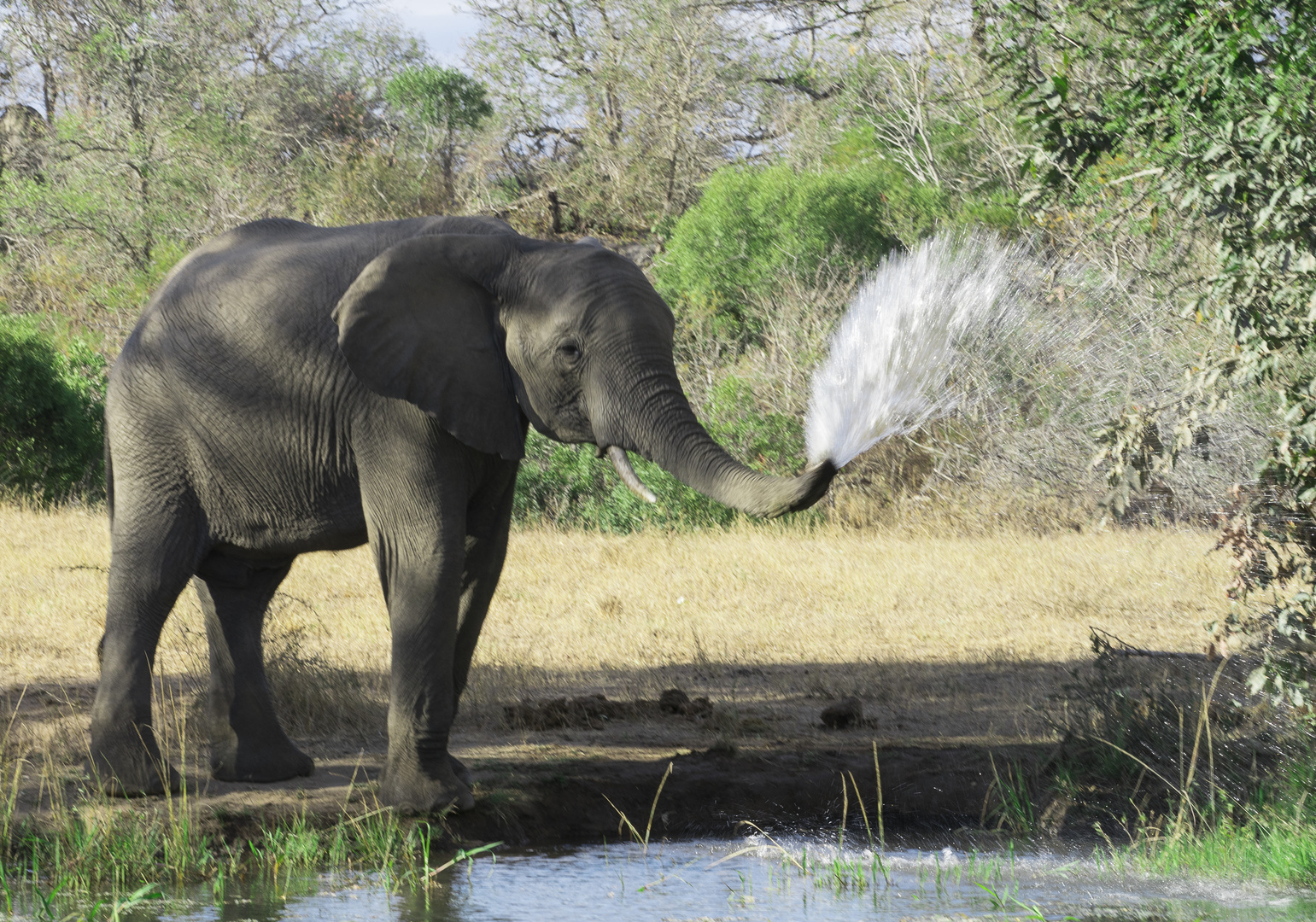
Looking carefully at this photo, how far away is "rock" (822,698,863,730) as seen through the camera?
821 centimetres

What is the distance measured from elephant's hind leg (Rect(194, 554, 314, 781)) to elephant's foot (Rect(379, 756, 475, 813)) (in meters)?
0.76

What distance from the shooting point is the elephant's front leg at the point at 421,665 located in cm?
595

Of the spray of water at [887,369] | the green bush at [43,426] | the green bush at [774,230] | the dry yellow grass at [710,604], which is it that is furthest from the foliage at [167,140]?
the spray of water at [887,369]

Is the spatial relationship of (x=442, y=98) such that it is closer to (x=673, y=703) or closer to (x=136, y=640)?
(x=673, y=703)

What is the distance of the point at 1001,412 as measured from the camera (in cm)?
1570

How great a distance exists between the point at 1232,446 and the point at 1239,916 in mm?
9060

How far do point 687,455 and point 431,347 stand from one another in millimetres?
1148

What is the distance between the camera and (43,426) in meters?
17.8

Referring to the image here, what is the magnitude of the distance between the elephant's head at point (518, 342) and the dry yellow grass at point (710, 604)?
10.1 feet

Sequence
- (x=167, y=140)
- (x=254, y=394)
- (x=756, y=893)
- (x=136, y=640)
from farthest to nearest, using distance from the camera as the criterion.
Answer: (x=167, y=140) < (x=136, y=640) < (x=254, y=394) < (x=756, y=893)

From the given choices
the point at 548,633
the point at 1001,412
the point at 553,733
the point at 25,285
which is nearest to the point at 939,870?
the point at 553,733

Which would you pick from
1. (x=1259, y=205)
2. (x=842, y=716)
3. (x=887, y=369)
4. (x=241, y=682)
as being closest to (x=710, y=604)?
(x=842, y=716)

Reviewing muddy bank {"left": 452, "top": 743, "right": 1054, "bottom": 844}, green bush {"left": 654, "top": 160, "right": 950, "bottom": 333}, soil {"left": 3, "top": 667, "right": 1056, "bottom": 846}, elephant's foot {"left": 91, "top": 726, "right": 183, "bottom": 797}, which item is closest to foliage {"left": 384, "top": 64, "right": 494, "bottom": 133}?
green bush {"left": 654, "top": 160, "right": 950, "bottom": 333}

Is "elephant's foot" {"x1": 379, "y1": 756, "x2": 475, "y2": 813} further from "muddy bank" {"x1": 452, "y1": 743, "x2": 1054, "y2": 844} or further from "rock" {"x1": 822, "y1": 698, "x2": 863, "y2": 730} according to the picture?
"rock" {"x1": 822, "y1": 698, "x2": 863, "y2": 730}
